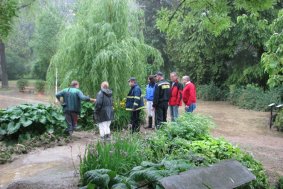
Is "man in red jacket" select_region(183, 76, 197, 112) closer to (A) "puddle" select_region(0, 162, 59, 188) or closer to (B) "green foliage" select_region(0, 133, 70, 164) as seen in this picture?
(B) "green foliage" select_region(0, 133, 70, 164)

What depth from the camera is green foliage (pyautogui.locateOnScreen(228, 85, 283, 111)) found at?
2175cm

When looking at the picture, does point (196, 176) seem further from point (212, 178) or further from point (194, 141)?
point (194, 141)

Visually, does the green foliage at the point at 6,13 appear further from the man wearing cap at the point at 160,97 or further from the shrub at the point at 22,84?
the shrub at the point at 22,84

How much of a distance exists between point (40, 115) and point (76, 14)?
15.7 feet

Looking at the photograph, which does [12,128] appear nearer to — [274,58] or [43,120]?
[43,120]

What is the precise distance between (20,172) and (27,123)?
2.89 meters

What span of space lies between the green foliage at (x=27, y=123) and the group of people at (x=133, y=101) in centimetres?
36

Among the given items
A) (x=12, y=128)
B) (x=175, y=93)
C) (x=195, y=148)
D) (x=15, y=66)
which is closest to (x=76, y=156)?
(x=12, y=128)

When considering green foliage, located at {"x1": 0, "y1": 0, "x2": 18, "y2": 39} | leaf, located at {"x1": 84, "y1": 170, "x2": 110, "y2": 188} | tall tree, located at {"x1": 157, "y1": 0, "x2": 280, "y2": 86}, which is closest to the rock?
leaf, located at {"x1": 84, "y1": 170, "x2": 110, "y2": 188}

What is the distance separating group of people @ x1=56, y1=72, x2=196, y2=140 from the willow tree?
107 centimetres

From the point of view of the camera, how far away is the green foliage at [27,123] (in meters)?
9.88

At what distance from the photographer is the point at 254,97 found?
2283 cm

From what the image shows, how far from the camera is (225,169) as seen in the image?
5465 millimetres

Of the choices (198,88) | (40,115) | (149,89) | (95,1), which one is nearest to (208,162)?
(40,115)
